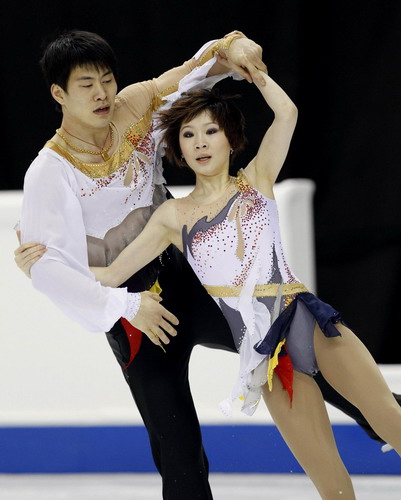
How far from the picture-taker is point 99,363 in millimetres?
4258

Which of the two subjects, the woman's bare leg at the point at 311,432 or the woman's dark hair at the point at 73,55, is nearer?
the woman's bare leg at the point at 311,432

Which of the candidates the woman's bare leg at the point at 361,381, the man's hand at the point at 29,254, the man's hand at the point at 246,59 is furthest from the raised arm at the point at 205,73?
the woman's bare leg at the point at 361,381

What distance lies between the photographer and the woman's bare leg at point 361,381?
2.86 m

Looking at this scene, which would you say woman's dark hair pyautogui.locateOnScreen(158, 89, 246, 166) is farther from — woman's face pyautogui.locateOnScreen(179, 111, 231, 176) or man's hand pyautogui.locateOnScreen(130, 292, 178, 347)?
man's hand pyautogui.locateOnScreen(130, 292, 178, 347)

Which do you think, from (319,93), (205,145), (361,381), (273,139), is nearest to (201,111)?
(205,145)

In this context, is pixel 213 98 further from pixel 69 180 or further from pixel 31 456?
pixel 31 456

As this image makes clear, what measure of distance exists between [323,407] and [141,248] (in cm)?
64

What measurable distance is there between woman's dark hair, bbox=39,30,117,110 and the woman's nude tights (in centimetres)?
92

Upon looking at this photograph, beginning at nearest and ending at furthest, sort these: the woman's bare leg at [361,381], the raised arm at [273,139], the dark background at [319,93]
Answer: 1. the woman's bare leg at [361,381]
2. the raised arm at [273,139]
3. the dark background at [319,93]

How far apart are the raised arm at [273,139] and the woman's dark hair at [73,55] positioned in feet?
1.41

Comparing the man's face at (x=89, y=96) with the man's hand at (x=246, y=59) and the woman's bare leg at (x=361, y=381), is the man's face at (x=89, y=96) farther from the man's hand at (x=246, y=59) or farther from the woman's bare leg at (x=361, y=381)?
the woman's bare leg at (x=361, y=381)

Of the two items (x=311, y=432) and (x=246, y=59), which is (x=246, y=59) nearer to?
(x=246, y=59)

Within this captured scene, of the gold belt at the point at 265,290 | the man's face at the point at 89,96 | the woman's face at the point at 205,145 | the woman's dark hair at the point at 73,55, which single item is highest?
the woman's dark hair at the point at 73,55

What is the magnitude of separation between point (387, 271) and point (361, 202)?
0.34 metres
